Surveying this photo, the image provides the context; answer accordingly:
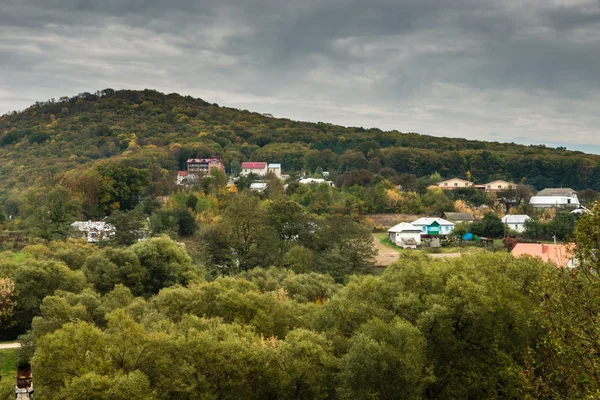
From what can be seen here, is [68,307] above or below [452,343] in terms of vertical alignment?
below

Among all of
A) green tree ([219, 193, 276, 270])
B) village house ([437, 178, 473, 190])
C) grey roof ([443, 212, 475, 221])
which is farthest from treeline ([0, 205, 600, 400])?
village house ([437, 178, 473, 190])

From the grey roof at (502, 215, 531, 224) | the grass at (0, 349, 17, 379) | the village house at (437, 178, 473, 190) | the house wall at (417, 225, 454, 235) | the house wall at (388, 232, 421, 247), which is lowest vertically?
the grass at (0, 349, 17, 379)

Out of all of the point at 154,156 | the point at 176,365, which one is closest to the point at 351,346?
the point at 176,365

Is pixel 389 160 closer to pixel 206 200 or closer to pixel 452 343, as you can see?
pixel 206 200

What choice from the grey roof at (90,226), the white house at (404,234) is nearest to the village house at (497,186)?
the white house at (404,234)

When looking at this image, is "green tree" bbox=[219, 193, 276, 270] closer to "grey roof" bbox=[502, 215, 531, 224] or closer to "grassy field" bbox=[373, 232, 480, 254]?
"grassy field" bbox=[373, 232, 480, 254]

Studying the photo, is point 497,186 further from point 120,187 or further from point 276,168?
point 120,187
